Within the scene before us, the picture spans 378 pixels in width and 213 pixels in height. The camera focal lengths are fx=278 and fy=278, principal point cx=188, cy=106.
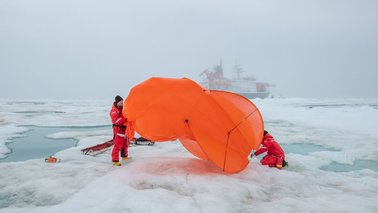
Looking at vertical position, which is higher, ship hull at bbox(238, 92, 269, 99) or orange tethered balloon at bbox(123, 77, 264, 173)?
orange tethered balloon at bbox(123, 77, 264, 173)

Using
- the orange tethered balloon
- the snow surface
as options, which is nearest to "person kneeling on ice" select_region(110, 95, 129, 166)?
the orange tethered balloon

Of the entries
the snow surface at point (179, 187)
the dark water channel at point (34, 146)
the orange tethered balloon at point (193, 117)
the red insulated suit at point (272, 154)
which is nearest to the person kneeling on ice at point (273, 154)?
the red insulated suit at point (272, 154)

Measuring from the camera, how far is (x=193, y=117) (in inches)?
198

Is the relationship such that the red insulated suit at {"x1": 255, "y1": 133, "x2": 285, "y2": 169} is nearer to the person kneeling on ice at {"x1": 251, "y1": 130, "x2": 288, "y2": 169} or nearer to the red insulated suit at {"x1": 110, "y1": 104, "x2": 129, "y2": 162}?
the person kneeling on ice at {"x1": 251, "y1": 130, "x2": 288, "y2": 169}

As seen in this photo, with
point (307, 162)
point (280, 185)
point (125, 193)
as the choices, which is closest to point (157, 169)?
point (125, 193)

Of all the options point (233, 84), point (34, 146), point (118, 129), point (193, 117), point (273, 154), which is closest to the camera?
point (193, 117)

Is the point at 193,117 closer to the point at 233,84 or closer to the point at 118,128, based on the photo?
the point at 118,128

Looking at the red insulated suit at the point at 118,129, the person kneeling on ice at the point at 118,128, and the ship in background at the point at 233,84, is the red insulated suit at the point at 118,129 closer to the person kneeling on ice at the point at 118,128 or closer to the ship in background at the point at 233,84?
the person kneeling on ice at the point at 118,128

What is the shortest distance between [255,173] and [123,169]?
2.27m

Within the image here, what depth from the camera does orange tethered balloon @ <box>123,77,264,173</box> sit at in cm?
493

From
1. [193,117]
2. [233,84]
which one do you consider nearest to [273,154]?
[193,117]

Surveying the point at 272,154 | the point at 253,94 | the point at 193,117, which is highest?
the point at 193,117

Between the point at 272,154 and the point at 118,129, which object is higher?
the point at 118,129

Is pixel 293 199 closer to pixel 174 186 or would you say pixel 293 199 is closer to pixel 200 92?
pixel 174 186
